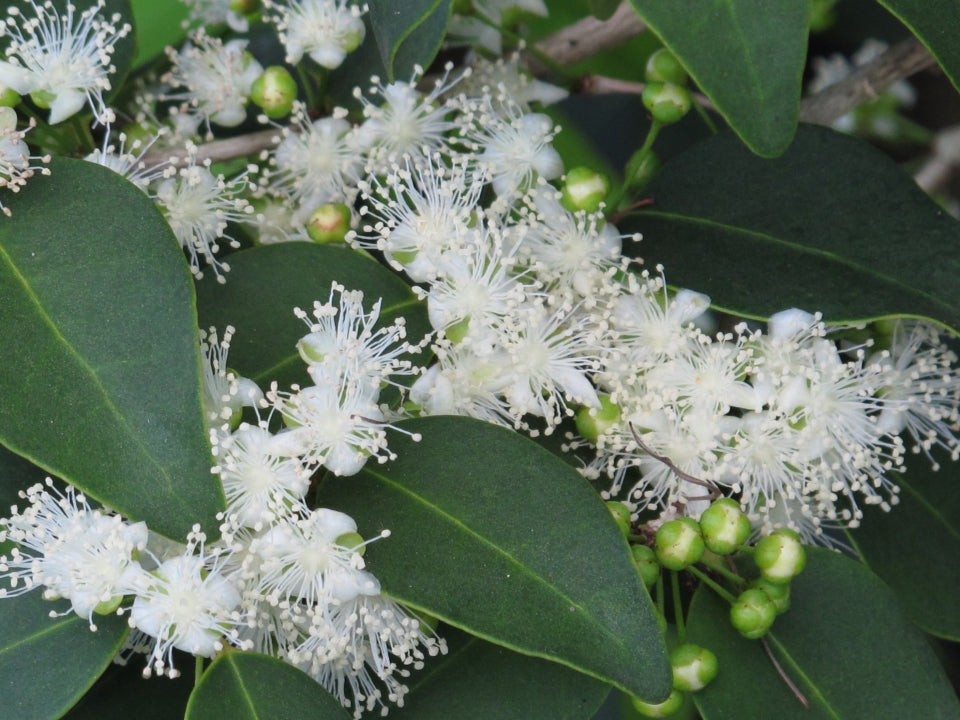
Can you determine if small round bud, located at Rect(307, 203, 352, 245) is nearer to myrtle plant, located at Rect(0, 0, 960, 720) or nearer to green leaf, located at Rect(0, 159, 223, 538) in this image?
myrtle plant, located at Rect(0, 0, 960, 720)

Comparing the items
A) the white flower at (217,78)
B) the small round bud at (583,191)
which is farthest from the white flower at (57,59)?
the small round bud at (583,191)

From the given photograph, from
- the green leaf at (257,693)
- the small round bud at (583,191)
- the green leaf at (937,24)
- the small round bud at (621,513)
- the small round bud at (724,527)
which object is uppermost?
the green leaf at (937,24)

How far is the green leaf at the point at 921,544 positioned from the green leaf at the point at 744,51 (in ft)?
2.18

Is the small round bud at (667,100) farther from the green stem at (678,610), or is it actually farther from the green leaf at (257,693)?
the green leaf at (257,693)

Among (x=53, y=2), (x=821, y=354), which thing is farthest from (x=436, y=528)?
(x=53, y=2)

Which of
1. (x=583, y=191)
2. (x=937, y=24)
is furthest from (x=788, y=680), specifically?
(x=937, y=24)

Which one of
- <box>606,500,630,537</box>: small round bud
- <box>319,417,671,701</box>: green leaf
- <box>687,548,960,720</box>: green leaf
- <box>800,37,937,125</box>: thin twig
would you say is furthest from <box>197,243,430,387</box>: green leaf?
<box>800,37,937,125</box>: thin twig

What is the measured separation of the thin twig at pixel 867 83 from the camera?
5.67 feet

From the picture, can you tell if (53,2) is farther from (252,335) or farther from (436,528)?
(436,528)

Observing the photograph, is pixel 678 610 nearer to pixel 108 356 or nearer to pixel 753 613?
pixel 753 613

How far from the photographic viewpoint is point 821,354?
138 cm

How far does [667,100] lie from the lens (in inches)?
55.4

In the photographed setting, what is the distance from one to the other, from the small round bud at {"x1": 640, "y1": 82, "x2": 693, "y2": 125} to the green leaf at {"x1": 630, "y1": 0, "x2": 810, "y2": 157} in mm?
277

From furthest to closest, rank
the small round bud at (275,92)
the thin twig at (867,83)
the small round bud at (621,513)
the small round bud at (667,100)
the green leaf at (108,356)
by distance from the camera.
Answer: the thin twig at (867,83)
the small round bud at (275,92)
the small round bud at (667,100)
the small round bud at (621,513)
the green leaf at (108,356)
